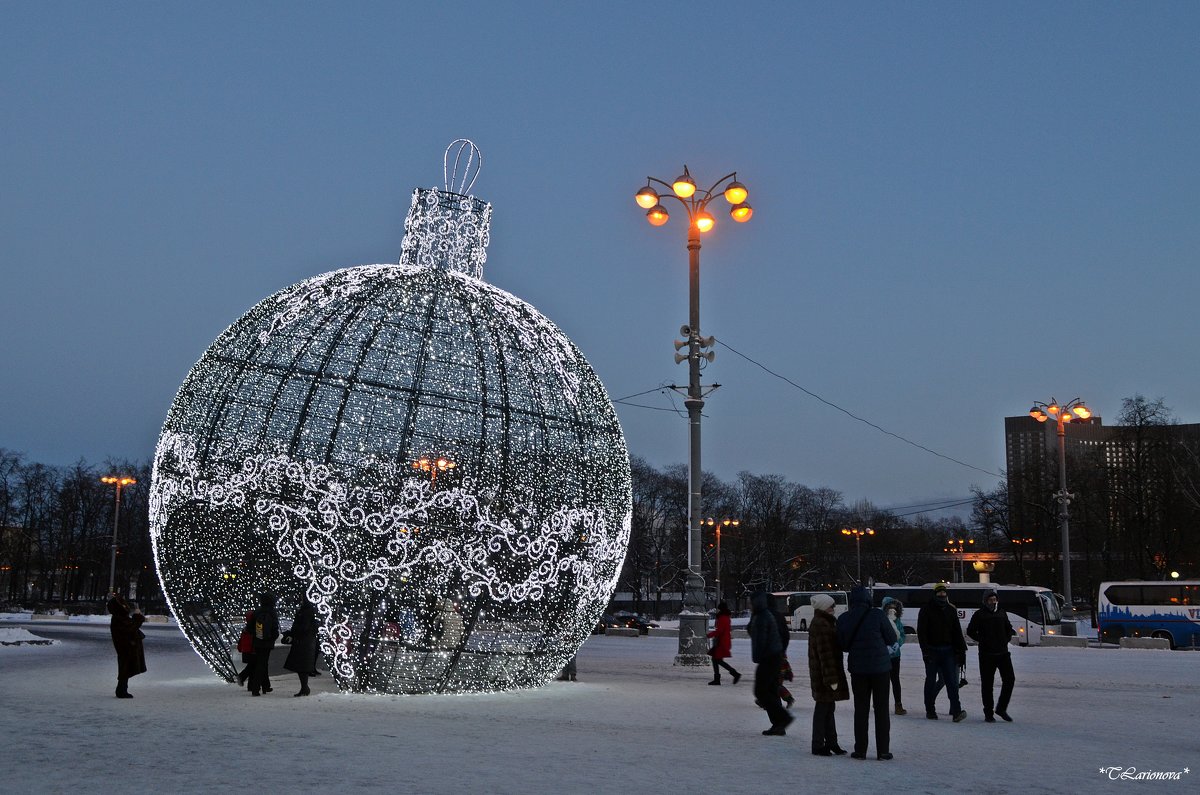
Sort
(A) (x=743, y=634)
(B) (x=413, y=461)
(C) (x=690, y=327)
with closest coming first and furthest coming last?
1. (B) (x=413, y=461)
2. (C) (x=690, y=327)
3. (A) (x=743, y=634)

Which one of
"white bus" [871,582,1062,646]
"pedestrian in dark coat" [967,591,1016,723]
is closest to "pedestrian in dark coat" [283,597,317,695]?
"pedestrian in dark coat" [967,591,1016,723]

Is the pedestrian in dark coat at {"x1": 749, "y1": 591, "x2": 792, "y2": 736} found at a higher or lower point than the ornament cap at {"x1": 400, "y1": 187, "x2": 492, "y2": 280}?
lower

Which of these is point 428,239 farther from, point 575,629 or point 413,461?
point 575,629

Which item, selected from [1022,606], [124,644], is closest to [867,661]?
[124,644]

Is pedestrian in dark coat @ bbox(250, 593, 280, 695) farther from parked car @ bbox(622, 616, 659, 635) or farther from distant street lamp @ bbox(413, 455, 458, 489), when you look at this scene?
parked car @ bbox(622, 616, 659, 635)

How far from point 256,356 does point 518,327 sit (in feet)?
9.87

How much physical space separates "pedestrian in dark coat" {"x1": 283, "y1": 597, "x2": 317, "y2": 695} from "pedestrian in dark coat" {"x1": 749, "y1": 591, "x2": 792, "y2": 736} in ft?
15.1

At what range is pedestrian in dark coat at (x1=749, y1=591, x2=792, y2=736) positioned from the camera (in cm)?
995

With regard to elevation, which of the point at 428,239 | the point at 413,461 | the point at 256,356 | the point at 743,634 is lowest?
the point at 743,634

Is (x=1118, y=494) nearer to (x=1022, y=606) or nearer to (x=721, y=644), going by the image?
(x=1022, y=606)

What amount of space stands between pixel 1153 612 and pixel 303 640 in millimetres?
30435

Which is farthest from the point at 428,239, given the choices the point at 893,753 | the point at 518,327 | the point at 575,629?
the point at 893,753

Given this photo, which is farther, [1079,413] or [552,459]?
[1079,413]

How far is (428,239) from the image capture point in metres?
13.1
